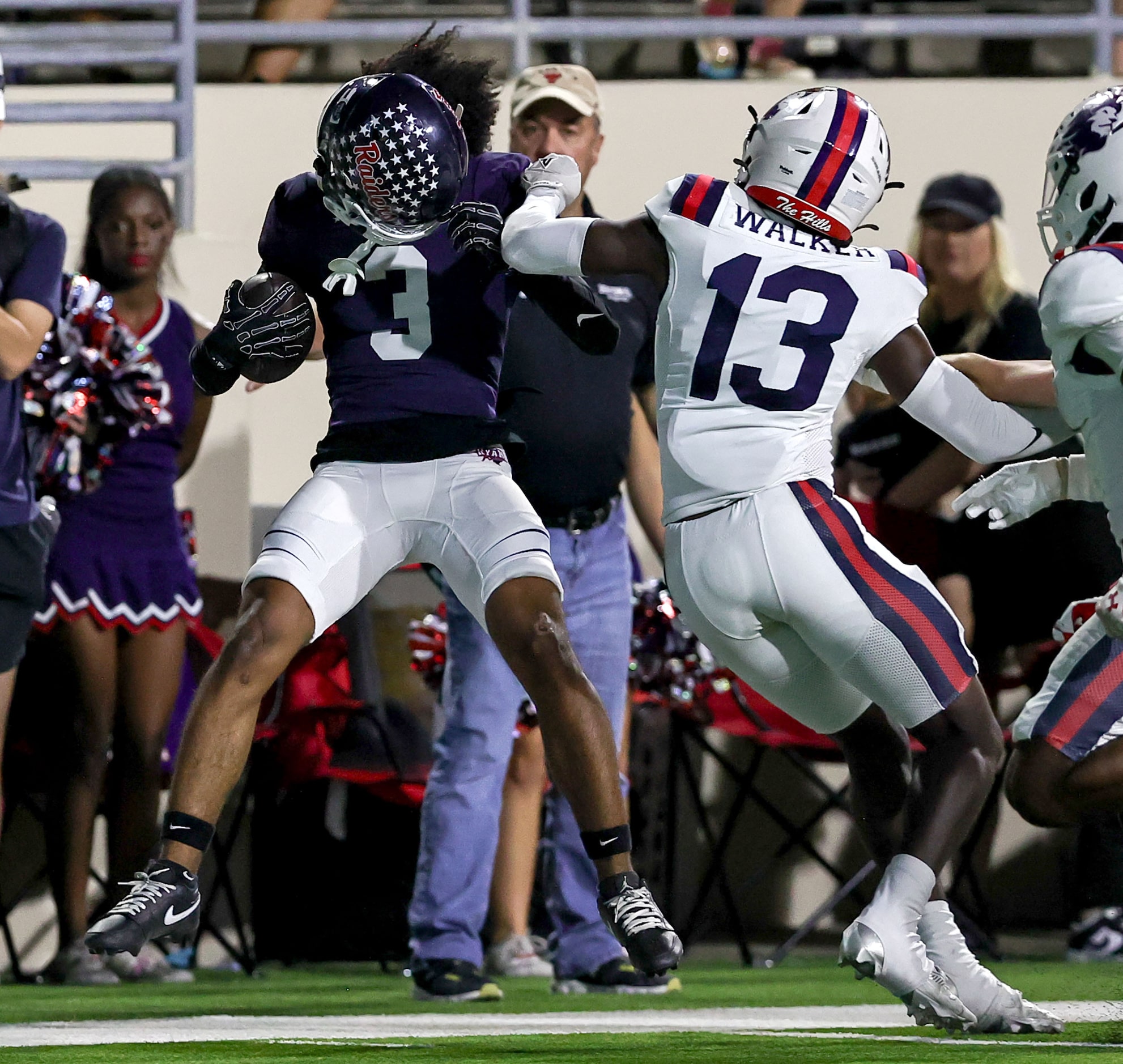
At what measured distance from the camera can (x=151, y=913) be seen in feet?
11.6

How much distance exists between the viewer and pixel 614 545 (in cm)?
528

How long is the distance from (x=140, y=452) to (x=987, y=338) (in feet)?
8.50

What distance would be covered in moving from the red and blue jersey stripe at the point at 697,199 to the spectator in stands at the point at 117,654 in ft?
7.34

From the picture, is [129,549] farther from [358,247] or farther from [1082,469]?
[1082,469]

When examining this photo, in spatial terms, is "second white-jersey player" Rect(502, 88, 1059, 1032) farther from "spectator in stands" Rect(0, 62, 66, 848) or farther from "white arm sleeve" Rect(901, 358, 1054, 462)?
"spectator in stands" Rect(0, 62, 66, 848)

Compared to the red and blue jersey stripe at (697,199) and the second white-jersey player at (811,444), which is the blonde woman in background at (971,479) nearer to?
the second white-jersey player at (811,444)

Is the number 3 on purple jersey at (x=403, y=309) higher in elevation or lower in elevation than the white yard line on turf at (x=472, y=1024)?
higher

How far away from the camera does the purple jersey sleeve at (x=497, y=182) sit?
4230 millimetres

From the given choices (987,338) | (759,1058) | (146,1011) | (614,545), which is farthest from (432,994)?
(987,338)

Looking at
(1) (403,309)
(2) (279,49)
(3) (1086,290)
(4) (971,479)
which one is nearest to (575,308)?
(1) (403,309)

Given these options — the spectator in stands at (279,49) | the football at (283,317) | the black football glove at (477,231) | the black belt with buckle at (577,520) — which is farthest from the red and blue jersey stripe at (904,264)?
the spectator in stands at (279,49)

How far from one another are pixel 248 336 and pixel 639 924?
4.58 ft

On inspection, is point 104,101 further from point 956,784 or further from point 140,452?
point 956,784

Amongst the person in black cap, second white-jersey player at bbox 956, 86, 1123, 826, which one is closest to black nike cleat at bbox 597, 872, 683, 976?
second white-jersey player at bbox 956, 86, 1123, 826
